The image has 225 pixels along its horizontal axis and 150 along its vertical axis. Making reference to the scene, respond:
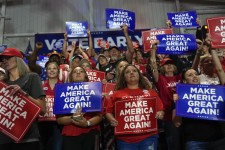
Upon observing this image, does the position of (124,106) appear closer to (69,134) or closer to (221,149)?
(69,134)

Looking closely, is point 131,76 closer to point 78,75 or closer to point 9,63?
point 78,75

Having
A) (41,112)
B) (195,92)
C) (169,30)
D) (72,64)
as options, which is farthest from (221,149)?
(169,30)

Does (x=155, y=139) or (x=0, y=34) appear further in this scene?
(x=0, y=34)

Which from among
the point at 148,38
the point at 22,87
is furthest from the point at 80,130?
the point at 148,38

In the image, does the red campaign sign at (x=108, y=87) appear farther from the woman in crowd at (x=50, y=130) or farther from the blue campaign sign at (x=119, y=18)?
the blue campaign sign at (x=119, y=18)

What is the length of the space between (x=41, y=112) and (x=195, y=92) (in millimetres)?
1749

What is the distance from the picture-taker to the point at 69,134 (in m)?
3.46

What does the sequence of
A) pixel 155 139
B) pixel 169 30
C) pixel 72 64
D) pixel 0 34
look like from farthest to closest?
1. pixel 0 34
2. pixel 169 30
3. pixel 72 64
4. pixel 155 139

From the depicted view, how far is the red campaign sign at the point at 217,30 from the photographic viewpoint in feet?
13.9

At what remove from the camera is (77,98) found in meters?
3.68

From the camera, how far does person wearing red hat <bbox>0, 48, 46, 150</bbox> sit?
2.84 meters

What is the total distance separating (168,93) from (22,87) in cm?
216

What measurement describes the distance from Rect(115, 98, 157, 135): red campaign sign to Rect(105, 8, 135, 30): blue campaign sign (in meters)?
5.23

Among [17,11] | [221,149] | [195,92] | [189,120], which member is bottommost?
[221,149]
